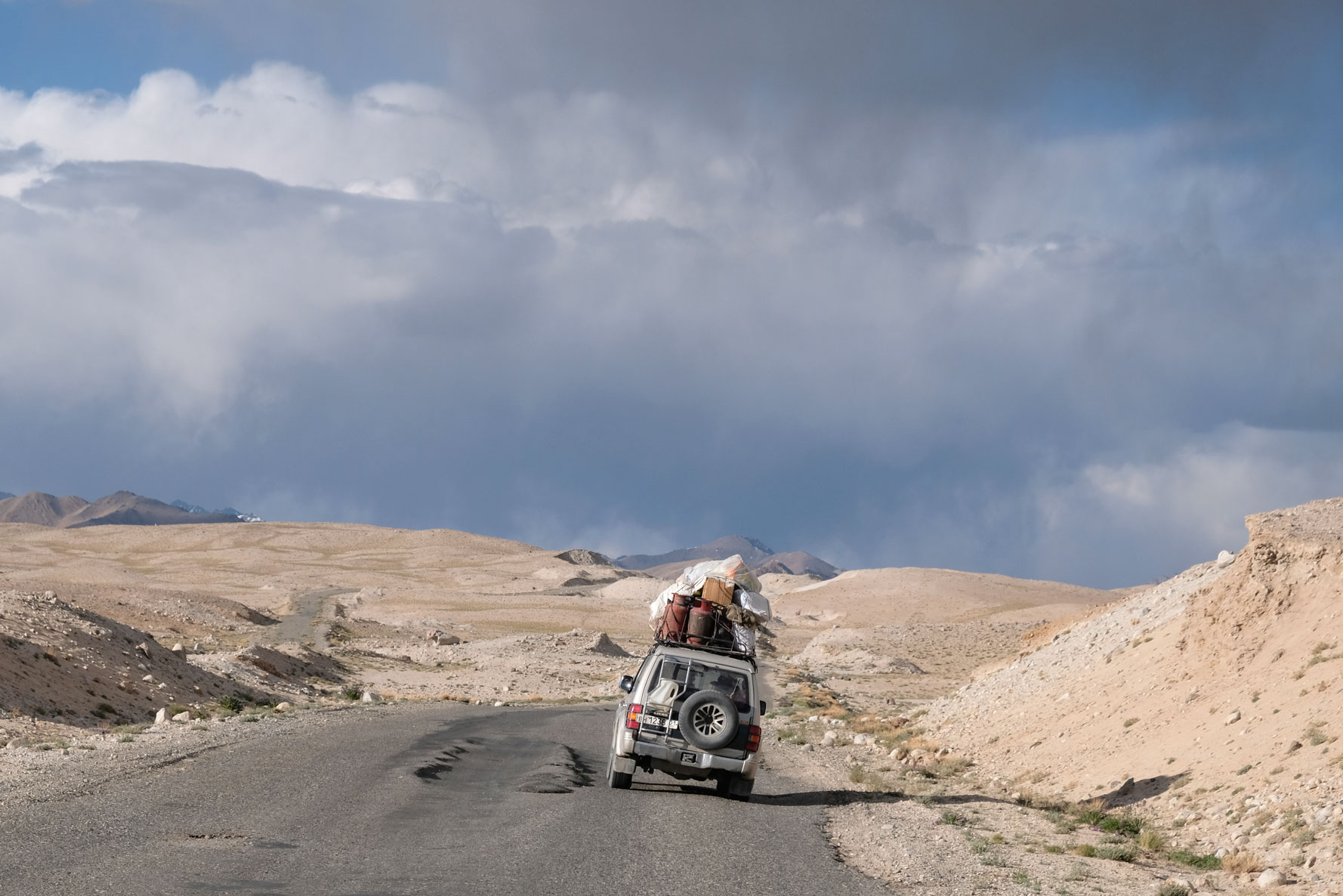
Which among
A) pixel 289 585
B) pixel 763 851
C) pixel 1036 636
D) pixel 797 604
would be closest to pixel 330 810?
pixel 763 851

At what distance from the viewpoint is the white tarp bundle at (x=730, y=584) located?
20.7 m

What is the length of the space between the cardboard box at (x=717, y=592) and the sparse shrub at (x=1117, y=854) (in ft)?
25.8

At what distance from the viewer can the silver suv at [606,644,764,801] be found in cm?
1612

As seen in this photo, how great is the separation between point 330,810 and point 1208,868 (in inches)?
428

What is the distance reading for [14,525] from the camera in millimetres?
197250

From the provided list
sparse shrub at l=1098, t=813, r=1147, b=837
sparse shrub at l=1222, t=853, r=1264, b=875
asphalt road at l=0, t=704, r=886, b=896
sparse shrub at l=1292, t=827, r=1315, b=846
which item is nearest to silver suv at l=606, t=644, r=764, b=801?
asphalt road at l=0, t=704, r=886, b=896

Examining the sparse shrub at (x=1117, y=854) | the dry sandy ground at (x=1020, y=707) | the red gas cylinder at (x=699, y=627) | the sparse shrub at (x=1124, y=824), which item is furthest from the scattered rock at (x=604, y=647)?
the sparse shrub at (x=1117, y=854)

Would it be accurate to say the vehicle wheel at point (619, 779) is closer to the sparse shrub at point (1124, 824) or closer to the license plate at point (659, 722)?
the license plate at point (659, 722)

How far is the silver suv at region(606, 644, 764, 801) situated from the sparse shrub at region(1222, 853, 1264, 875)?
6.16m

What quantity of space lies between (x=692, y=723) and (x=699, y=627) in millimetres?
4269

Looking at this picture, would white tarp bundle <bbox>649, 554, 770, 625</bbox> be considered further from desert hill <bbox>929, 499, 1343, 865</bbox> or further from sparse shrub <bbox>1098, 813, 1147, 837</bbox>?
sparse shrub <bbox>1098, 813, 1147, 837</bbox>

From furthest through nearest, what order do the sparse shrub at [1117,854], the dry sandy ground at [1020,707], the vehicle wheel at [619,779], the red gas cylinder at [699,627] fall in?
the red gas cylinder at [699,627] → the vehicle wheel at [619,779] → the dry sandy ground at [1020,707] → the sparse shrub at [1117,854]

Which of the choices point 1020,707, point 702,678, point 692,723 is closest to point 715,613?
point 702,678

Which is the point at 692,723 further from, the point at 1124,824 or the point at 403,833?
the point at 1124,824
